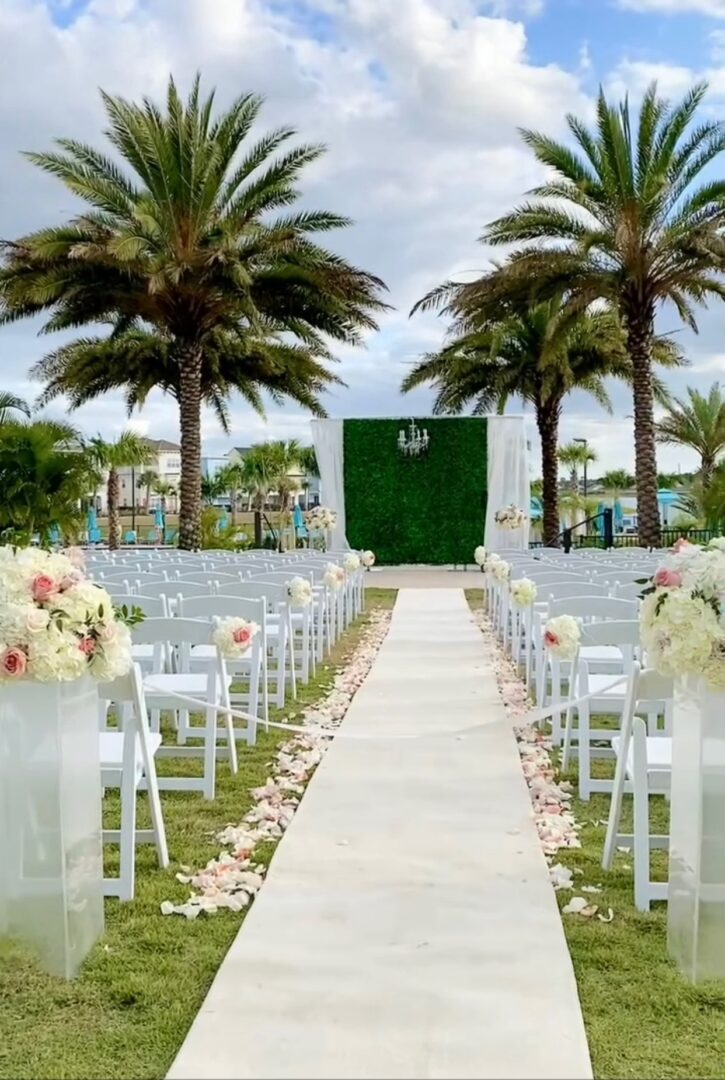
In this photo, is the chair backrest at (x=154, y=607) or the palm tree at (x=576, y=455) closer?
the chair backrest at (x=154, y=607)

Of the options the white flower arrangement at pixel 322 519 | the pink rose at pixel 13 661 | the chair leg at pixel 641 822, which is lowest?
the chair leg at pixel 641 822

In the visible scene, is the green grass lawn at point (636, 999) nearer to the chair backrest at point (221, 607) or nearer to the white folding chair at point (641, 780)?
the white folding chair at point (641, 780)

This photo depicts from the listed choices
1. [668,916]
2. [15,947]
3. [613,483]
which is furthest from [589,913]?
[613,483]

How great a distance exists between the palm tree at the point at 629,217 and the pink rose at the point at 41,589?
580 inches

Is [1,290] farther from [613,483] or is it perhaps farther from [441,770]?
[613,483]

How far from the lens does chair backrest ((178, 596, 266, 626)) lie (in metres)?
6.49

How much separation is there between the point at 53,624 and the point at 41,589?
0.14 meters

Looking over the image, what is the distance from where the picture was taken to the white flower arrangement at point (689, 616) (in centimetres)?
309

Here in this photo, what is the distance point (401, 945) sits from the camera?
10.8ft

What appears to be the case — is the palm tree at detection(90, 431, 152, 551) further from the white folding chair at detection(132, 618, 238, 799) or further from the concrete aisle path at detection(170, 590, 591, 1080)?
the concrete aisle path at detection(170, 590, 591, 1080)

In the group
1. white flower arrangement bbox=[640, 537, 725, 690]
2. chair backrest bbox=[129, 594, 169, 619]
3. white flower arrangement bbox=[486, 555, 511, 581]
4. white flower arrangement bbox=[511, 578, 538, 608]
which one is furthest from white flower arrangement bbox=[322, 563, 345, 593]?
white flower arrangement bbox=[640, 537, 725, 690]

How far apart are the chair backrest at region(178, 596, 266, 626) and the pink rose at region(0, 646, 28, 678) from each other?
131 inches

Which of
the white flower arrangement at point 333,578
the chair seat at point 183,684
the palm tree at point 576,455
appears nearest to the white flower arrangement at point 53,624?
the chair seat at point 183,684

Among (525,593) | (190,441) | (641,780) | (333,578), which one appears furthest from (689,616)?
(190,441)
